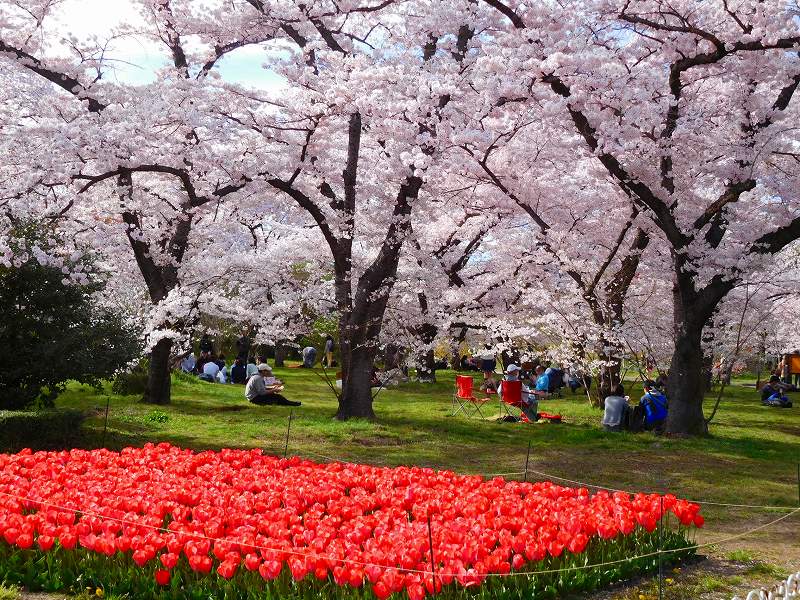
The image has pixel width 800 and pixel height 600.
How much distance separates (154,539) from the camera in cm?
566

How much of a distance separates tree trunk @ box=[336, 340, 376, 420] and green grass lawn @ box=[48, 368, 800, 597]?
1.61ft

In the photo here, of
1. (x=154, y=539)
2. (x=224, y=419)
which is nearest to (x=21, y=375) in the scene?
(x=224, y=419)

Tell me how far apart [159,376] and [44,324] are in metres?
6.01

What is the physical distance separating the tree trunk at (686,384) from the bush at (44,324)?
9.35 m

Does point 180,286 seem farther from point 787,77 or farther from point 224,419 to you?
Answer: point 787,77

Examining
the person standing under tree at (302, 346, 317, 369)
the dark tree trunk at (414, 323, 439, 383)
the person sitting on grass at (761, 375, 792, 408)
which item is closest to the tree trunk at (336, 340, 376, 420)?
the dark tree trunk at (414, 323, 439, 383)

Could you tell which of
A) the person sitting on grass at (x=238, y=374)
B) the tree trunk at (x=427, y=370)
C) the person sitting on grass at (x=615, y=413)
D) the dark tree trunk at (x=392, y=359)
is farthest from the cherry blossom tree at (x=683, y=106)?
the dark tree trunk at (x=392, y=359)

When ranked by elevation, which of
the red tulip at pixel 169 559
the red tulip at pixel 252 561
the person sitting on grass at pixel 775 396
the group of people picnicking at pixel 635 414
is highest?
the person sitting on grass at pixel 775 396

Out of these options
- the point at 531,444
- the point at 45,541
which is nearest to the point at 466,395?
the point at 531,444

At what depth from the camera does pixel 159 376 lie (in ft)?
61.5

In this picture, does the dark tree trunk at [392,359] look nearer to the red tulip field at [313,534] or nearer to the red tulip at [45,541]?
the red tulip field at [313,534]

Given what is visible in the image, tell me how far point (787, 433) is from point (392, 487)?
1255cm

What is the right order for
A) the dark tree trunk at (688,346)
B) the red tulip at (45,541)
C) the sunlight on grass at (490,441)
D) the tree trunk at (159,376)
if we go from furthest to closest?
the tree trunk at (159,376) → the dark tree trunk at (688,346) → the sunlight on grass at (490,441) → the red tulip at (45,541)

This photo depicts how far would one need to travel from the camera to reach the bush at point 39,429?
11.3 m
